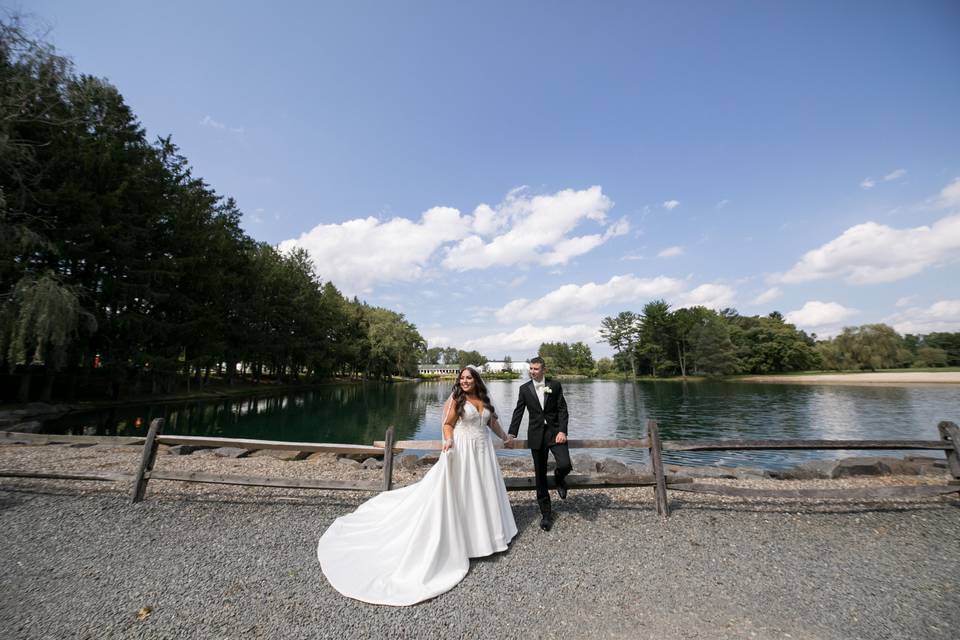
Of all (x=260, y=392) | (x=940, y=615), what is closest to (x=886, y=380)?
(x=940, y=615)

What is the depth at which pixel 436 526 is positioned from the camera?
3.93 meters

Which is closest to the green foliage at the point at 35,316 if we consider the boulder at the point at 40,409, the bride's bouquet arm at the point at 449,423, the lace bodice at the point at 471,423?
the boulder at the point at 40,409

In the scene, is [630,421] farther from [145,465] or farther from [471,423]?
[145,465]

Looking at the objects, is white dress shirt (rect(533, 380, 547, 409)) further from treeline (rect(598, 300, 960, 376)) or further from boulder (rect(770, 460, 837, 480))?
treeline (rect(598, 300, 960, 376))

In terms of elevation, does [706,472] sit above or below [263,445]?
below

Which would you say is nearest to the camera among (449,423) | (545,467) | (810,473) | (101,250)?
(449,423)

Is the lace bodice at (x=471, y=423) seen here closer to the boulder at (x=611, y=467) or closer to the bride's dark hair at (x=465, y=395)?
the bride's dark hair at (x=465, y=395)

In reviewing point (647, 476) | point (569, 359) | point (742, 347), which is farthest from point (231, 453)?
point (569, 359)

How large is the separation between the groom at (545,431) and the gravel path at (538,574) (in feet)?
1.52

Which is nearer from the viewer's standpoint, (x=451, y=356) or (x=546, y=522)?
(x=546, y=522)

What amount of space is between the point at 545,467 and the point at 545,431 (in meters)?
0.47

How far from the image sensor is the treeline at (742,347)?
59.4 meters

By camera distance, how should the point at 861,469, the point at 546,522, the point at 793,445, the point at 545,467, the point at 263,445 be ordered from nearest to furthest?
1. the point at 546,522
2. the point at 545,467
3. the point at 793,445
4. the point at 263,445
5. the point at 861,469

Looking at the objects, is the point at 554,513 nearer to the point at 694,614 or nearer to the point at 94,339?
the point at 694,614
